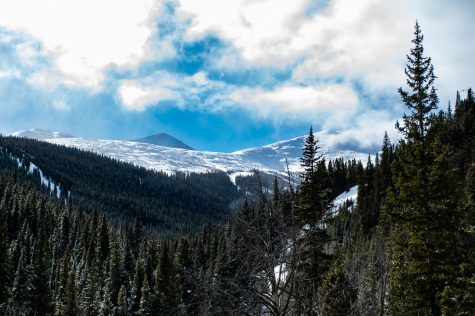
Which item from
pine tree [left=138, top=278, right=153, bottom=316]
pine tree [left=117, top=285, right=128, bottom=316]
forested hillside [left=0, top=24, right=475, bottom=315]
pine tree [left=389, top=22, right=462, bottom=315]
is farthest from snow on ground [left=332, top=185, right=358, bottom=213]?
pine tree [left=389, top=22, right=462, bottom=315]

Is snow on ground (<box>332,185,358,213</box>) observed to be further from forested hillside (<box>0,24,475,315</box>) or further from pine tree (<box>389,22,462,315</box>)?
pine tree (<box>389,22,462,315</box>)

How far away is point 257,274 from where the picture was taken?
31.3ft

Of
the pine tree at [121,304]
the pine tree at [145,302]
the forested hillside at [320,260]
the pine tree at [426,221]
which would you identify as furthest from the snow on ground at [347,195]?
the pine tree at [426,221]

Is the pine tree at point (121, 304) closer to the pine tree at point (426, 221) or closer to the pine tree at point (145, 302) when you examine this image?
the pine tree at point (145, 302)

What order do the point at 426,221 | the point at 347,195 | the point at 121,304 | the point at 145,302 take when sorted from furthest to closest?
the point at 347,195 < the point at 145,302 < the point at 121,304 < the point at 426,221

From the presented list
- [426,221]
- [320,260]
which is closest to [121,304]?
[320,260]

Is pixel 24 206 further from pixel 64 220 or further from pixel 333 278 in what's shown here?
pixel 333 278

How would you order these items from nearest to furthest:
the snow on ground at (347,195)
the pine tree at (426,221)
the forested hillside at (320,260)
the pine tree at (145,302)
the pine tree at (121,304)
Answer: the forested hillside at (320,260) < the pine tree at (426,221) < the pine tree at (121,304) < the pine tree at (145,302) < the snow on ground at (347,195)

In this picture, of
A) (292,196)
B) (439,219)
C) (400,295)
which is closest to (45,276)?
(400,295)

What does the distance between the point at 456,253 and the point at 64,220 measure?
102m

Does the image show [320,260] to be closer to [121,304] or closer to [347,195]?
[121,304]

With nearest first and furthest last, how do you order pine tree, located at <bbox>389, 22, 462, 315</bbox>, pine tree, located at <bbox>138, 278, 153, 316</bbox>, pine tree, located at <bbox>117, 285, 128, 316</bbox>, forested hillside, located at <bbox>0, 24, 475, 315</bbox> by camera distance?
forested hillside, located at <bbox>0, 24, 475, 315</bbox> < pine tree, located at <bbox>389, 22, 462, 315</bbox> < pine tree, located at <bbox>117, 285, 128, 316</bbox> < pine tree, located at <bbox>138, 278, 153, 316</bbox>

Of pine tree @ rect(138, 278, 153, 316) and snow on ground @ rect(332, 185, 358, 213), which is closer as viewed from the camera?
pine tree @ rect(138, 278, 153, 316)

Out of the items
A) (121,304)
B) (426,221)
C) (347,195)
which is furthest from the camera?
(347,195)
